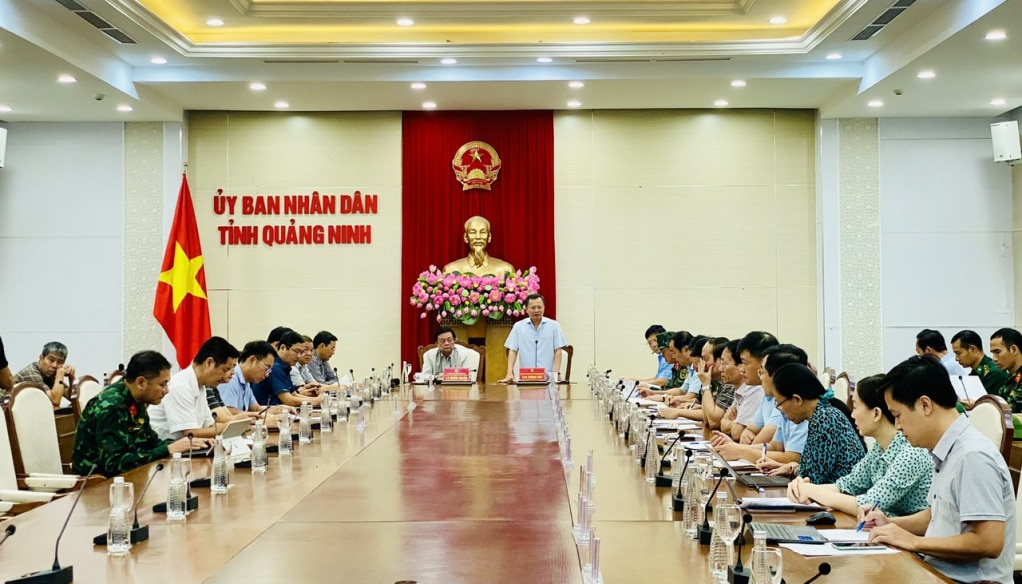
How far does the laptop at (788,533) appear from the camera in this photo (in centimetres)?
270

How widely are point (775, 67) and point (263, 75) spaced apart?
4.62 meters

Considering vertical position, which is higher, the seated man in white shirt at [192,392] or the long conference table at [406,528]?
the seated man in white shirt at [192,392]

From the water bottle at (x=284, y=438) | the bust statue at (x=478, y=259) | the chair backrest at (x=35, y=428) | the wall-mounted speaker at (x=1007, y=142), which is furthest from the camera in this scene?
the bust statue at (x=478, y=259)

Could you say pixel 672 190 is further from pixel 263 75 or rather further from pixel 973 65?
pixel 263 75

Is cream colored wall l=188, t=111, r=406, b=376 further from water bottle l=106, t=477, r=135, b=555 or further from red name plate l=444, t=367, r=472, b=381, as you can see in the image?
water bottle l=106, t=477, r=135, b=555

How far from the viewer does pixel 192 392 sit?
4.94 metres

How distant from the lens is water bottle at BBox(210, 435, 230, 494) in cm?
343

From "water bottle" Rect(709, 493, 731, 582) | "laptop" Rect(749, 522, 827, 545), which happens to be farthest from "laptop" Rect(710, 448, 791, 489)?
"water bottle" Rect(709, 493, 731, 582)

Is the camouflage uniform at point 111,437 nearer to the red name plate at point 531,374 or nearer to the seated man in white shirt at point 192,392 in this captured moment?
the seated man in white shirt at point 192,392

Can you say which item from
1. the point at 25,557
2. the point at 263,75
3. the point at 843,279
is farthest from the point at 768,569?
the point at 843,279

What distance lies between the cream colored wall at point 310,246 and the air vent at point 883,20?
15.5 ft

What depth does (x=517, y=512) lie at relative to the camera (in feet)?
9.98

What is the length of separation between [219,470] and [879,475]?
228 centimetres

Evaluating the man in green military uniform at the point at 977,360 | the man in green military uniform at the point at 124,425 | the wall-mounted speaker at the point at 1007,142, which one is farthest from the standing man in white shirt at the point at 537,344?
the man in green military uniform at the point at 124,425
